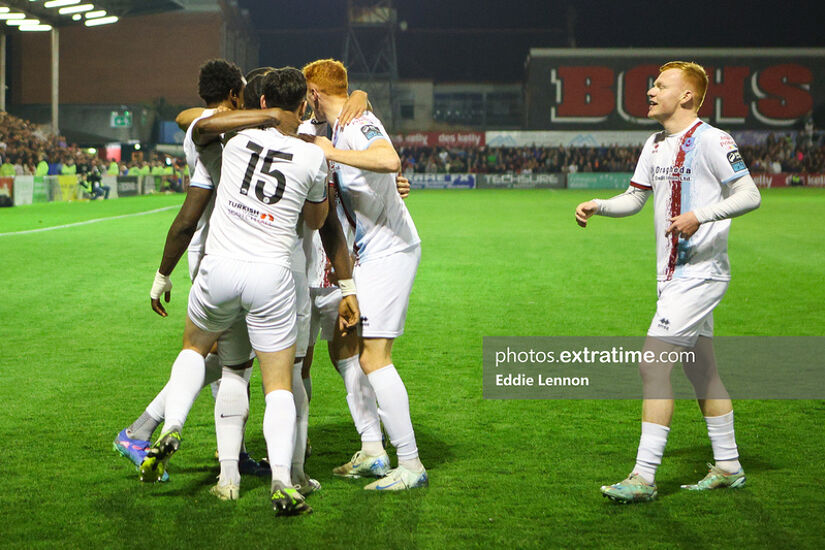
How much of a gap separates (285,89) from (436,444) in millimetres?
2399

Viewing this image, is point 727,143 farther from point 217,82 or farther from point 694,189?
point 217,82

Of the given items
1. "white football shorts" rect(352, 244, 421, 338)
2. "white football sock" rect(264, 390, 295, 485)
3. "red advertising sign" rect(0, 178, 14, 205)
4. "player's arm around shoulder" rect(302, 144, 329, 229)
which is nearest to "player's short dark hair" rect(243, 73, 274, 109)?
"player's arm around shoulder" rect(302, 144, 329, 229)

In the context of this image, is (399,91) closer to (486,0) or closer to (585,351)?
(486,0)

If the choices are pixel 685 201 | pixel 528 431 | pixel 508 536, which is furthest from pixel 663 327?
pixel 528 431

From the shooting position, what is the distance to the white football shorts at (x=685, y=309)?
4.39 meters

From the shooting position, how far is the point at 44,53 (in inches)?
2267

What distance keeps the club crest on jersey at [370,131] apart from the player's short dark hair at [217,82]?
29.4 inches

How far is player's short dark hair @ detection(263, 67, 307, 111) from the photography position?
4152 mm

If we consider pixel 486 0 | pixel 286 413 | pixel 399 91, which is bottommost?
pixel 286 413

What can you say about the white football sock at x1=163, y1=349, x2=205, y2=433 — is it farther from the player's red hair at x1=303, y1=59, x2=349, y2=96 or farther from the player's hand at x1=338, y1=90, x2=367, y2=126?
the player's red hair at x1=303, y1=59, x2=349, y2=96

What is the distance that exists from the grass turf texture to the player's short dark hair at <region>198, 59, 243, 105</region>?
6.46 feet

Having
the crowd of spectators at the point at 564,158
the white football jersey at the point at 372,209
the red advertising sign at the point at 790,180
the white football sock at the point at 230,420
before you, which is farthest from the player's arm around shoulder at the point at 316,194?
the red advertising sign at the point at 790,180

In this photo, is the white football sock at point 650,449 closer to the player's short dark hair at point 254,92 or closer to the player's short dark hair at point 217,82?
the player's short dark hair at point 254,92

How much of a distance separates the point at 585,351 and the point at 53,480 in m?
5.13
